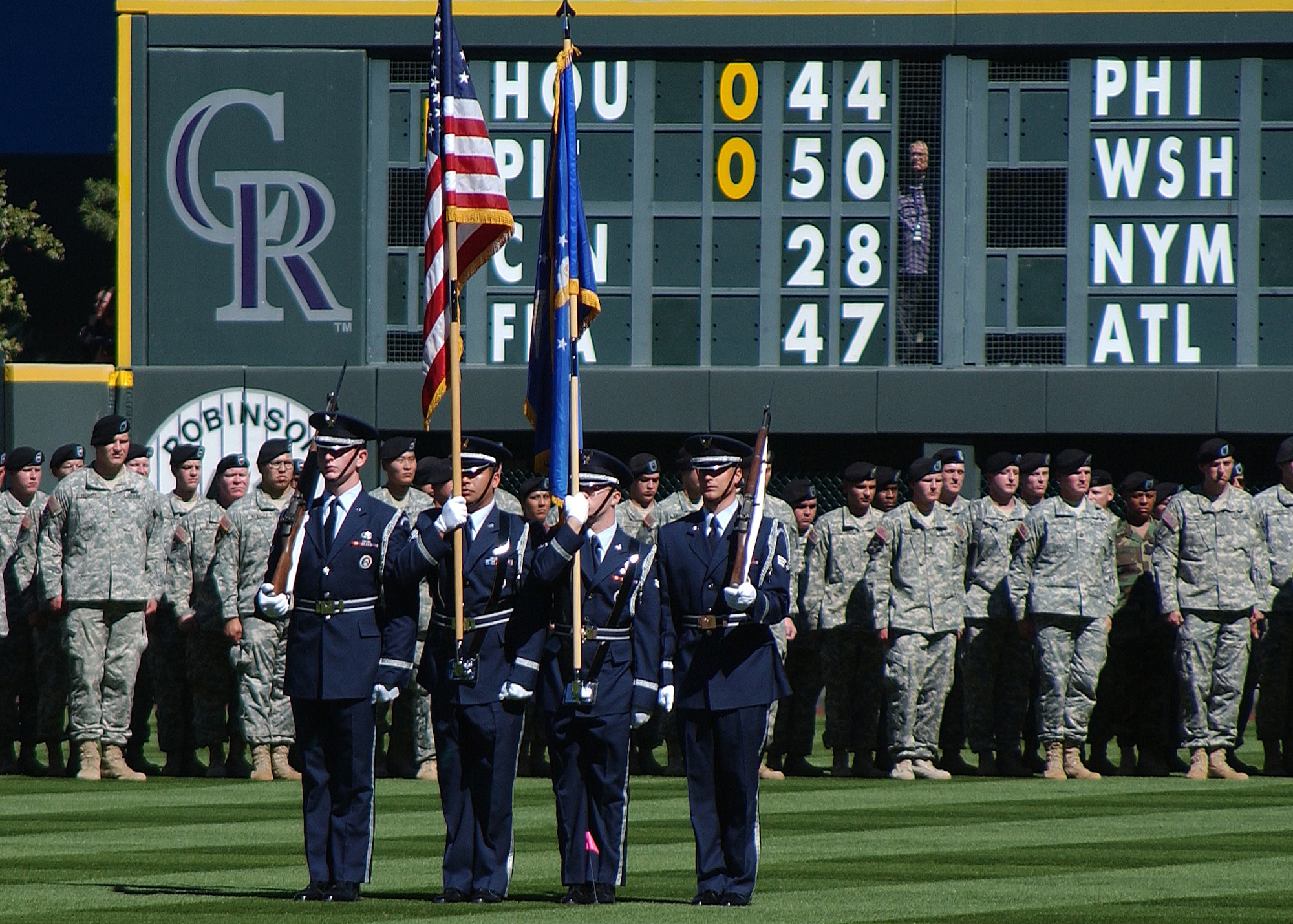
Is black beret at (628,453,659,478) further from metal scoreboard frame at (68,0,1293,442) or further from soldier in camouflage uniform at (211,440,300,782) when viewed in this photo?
metal scoreboard frame at (68,0,1293,442)

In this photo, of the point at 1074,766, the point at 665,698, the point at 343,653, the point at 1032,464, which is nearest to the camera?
the point at 665,698

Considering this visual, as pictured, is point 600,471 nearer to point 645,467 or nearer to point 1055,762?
point 1055,762

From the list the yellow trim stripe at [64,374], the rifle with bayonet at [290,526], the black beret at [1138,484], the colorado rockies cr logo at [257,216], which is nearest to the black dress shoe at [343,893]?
the rifle with bayonet at [290,526]

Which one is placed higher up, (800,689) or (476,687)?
(476,687)

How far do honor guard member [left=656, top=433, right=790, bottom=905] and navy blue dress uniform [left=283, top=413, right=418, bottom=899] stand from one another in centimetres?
116

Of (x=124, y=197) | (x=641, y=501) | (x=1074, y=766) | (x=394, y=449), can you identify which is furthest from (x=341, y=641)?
(x=124, y=197)

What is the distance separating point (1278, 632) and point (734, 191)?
6261 mm

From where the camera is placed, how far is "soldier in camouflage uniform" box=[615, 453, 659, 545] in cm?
1644

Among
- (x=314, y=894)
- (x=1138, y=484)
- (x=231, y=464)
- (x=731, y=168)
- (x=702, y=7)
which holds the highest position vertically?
(x=702, y=7)

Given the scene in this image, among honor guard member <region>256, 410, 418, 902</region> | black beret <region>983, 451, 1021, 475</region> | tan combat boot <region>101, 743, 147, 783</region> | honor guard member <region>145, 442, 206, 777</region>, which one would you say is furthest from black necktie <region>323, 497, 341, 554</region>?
black beret <region>983, 451, 1021, 475</region>

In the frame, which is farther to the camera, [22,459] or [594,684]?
[22,459]

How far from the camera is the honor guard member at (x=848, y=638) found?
1595cm

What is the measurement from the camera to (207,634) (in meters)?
15.7

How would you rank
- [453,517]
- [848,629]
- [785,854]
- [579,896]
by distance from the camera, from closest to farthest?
[453,517]
[579,896]
[785,854]
[848,629]
